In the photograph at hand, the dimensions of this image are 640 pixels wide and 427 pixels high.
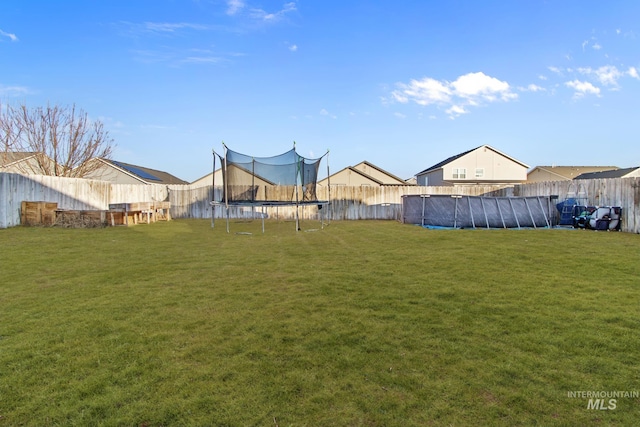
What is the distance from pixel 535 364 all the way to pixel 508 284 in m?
2.11

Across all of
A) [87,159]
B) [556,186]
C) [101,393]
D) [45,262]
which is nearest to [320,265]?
[101,393]

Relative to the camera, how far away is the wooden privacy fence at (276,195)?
33.4ft

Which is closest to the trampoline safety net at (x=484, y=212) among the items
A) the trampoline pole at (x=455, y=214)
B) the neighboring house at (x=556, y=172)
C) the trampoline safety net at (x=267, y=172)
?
the trampoline pole at (x=455, y=214)

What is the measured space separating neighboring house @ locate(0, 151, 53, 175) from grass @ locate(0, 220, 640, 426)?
51.7 feet

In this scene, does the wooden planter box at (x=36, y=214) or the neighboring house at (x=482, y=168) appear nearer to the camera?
the wooden planter box at (x=36, y=214)

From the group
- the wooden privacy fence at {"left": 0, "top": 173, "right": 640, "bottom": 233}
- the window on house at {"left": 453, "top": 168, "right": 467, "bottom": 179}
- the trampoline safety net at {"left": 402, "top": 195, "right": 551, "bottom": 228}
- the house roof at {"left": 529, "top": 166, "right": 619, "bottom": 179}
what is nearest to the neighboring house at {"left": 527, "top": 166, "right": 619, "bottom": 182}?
the house roof at {"left": 529, "top": 166, "right": 619, "bottom": 179}

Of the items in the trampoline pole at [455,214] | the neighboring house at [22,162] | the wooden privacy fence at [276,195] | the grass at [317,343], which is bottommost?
the grass at [317,343]

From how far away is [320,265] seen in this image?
17.3ft

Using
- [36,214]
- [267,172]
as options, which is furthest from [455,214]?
[36,214]

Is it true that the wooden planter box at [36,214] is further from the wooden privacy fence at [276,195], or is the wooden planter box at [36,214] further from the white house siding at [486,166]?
the white house siding at [486,166]

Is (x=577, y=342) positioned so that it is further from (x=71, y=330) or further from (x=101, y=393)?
(x=71, y=330)

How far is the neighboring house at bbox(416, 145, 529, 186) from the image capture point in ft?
95.7

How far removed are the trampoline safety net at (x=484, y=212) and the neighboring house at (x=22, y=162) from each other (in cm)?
1919

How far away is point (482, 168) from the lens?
29.3 m
